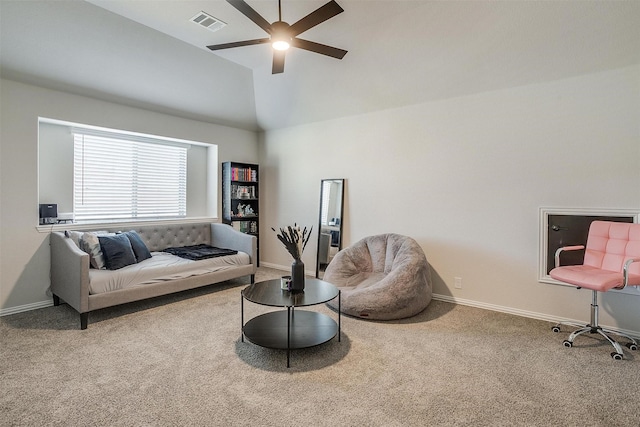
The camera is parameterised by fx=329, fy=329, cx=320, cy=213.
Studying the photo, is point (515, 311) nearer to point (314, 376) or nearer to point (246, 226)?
point (314, 376)

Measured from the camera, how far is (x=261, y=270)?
574 cm

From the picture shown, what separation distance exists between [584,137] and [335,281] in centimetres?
297

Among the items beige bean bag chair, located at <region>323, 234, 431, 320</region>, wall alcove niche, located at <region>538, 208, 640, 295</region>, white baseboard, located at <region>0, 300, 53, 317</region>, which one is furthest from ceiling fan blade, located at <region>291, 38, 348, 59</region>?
white baseboard, located at <region>0, 300, 53, 317</region>

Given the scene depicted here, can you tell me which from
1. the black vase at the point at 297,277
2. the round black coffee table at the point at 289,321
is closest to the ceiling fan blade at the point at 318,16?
the black vase at the point at 297,277

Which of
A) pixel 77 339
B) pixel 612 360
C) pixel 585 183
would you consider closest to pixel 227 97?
pixel 77 339

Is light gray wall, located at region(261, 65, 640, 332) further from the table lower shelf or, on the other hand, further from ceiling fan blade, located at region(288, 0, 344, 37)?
ceiling fan blade, located at region(288, 0, 344, 37)

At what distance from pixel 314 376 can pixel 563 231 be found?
2.90 m

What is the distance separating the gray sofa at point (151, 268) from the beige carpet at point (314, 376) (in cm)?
27

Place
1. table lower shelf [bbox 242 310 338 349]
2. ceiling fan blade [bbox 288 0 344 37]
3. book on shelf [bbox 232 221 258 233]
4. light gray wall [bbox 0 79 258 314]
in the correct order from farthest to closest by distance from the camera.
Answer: book on shelf [bbox 232 221 258 233], light gray wall [bbox 0 79 258 314], table lower shelf [bbox 242 310 338 349], ceiling fan blade [bbox 288 0 344 37]

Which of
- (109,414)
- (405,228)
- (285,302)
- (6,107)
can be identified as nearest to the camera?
(109,414)

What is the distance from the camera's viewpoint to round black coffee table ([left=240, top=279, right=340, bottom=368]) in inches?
100

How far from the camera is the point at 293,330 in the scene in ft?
9.35

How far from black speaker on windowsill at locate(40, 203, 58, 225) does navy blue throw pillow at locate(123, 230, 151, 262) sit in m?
0.82

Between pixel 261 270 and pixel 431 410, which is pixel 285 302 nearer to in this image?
pixel 431 410
